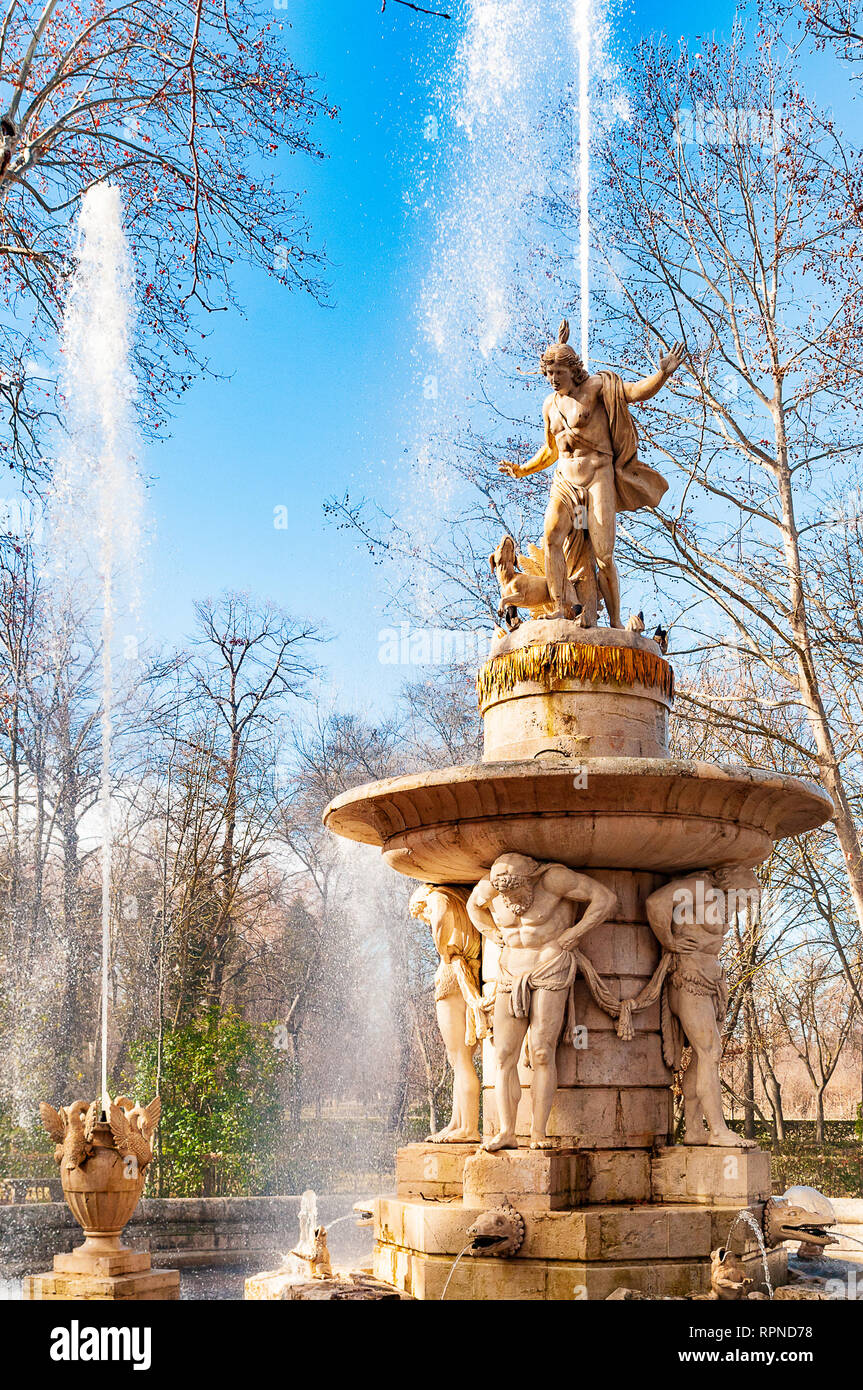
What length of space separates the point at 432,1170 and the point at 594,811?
2.47 meters

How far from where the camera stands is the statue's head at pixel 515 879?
23.5ft

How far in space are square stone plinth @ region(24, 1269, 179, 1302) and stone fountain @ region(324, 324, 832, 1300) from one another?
120 centimetres

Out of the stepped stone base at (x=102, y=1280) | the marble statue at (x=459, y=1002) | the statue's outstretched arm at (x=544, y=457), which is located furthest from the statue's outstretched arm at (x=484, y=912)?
the statue's outstretched arm at (x=544, y=457)

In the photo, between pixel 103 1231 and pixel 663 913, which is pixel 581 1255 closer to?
pixel 663 913

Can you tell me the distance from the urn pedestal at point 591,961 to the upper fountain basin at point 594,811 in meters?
0.01

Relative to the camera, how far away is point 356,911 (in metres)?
22.2

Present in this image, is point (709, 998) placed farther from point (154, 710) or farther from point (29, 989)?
point (154, 710)

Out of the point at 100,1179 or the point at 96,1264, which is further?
the point at 100,1179

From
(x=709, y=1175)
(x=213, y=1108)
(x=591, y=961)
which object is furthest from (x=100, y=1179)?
(x=213, y=1108)

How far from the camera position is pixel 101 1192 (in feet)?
23.5

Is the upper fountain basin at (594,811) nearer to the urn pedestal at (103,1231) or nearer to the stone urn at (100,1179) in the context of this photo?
the stone urn at (100,1179)
